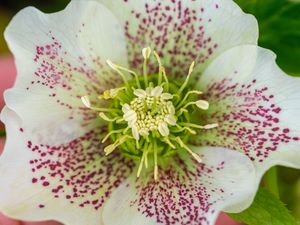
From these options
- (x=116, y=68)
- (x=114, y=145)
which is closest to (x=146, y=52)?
(x=116, y=68)

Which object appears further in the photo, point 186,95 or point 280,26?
point 280,26

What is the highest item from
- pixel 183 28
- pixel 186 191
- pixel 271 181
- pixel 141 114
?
pixel 183 28

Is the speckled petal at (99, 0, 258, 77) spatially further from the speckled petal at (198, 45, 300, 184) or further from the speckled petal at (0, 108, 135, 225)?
the speckled petal at (0, 108, 135, 225)

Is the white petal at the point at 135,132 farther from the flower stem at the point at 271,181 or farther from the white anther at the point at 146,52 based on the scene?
the flower stem at the point at 271,181

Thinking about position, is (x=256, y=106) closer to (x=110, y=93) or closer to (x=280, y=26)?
(x=110, y=93)

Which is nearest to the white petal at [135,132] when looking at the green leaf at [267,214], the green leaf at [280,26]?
the green leaf at [267,214]

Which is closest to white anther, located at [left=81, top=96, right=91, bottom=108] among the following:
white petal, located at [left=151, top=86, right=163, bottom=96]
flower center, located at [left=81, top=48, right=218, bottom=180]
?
flower center, located at [left=81, top=48, right=218, bottom=180]
